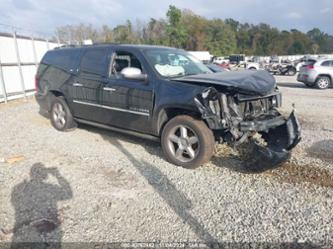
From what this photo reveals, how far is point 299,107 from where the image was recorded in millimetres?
9625

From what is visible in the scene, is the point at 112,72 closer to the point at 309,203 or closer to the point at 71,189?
the point at 71,189

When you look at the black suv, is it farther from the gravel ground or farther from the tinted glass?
the tinted glass

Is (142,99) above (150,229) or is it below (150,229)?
above

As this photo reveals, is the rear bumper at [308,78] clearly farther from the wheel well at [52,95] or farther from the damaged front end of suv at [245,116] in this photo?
the wheel well at [52,95]

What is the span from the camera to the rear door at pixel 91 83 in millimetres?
5619

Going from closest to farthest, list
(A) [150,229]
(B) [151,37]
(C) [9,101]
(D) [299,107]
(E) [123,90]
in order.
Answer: (A) [150,229], (E) [123,90], (D) [299,107], (C) [9,101], (B) [151,37]

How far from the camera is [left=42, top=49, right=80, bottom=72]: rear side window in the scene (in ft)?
20.5

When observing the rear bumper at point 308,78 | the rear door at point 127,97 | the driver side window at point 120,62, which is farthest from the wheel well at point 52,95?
the rear bumper at point 308,78

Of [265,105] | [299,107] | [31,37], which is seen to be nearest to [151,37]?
[31,37]

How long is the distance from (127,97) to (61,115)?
2.33 m

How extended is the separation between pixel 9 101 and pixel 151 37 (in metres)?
61.9

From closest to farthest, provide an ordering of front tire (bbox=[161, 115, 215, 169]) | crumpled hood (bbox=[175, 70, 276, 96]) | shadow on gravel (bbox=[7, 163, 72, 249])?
shadow on gravel (bbox=[7, 163, 72, 249]) < crumpled hood (bbox=[175, 70, 276, 96]) < front tire (bbox=[161, 115, 215, 169])

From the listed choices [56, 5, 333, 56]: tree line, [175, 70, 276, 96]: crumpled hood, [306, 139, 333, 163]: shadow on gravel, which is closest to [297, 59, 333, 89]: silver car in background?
[306, 139, 333, 163]: shadow on gravel

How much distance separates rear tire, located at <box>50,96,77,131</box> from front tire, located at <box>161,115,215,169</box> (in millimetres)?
2785
